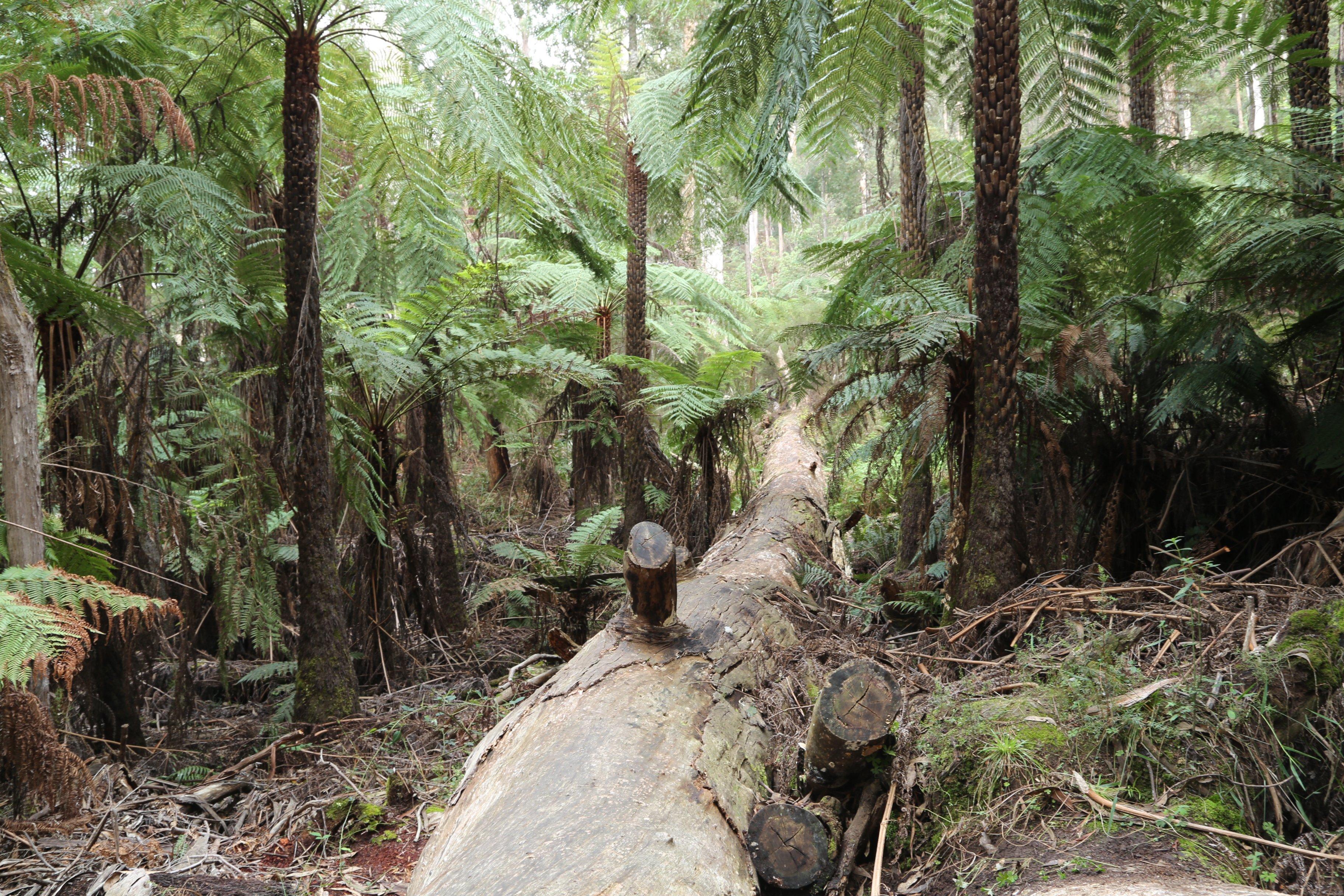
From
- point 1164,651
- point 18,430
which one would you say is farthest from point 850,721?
point 18,430

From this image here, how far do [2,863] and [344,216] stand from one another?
3449 mm

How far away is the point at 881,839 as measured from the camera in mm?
2033

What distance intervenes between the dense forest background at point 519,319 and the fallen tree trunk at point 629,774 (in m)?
1.15

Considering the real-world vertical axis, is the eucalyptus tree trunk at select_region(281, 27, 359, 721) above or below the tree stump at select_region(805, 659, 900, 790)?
above

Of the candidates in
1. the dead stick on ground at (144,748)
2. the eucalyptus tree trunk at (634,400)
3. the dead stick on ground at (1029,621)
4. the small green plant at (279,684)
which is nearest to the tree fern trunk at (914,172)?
the eucalyptus tree trunk at (634,400)

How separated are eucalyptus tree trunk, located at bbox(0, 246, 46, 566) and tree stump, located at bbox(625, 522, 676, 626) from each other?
2028mm

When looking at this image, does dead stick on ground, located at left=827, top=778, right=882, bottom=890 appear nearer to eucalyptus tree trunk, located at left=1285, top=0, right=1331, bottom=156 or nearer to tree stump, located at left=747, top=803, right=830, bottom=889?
tree stump, located at left=747, top=803, right=830, bottom=889

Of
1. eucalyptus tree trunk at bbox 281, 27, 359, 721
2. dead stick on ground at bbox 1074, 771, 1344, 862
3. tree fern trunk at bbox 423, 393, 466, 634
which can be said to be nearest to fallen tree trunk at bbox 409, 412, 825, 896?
dead stick on ground at bbox 1074, 771, 1344, 862

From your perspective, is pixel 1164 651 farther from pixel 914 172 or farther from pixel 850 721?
pixel 914 172

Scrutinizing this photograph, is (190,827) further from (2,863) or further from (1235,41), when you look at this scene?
(1235,41)

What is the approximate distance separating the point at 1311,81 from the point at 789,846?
4.86m

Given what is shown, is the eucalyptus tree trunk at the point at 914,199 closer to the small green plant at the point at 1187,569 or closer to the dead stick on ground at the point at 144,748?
the small green plant at the point at 1187,569

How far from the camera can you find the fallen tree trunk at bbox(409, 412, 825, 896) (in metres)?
1.72

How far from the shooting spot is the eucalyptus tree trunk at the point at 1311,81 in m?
3.81
